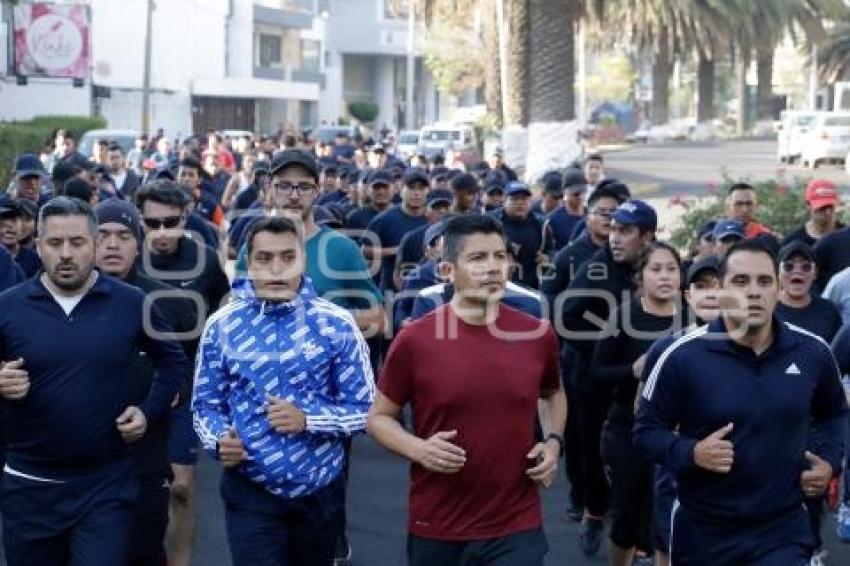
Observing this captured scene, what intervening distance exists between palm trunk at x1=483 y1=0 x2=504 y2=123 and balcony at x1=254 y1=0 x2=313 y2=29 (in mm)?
33666

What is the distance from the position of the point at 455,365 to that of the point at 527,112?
23518mm

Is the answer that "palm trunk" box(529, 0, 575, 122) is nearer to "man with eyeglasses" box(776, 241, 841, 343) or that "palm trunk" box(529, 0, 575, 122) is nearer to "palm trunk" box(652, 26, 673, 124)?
"man with eyeglasses" box(776, 241, 841, 343)

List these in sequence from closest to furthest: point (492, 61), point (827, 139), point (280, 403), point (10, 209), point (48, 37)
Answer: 1. point (280, 403)
2. point (10, 209)
3. point (492, 61)
4. point (827, 139)
5. point (48, 37)

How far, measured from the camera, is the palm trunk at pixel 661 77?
5641 centimetres

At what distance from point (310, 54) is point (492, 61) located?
147ft

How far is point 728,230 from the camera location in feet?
30.4

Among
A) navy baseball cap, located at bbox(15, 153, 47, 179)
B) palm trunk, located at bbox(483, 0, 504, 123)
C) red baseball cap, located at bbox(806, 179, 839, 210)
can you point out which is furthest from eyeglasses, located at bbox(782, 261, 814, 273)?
palm trunk, located at bbox(483, 0, 504, 123)

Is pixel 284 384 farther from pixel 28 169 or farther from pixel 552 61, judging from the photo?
pixel 552 61

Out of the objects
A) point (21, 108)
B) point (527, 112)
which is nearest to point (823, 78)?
point (21, 108)

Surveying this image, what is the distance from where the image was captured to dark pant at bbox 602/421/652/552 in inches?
288

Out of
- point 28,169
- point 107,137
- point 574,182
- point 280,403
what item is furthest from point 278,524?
point 107,137

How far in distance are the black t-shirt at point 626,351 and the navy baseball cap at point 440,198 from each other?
491 cm

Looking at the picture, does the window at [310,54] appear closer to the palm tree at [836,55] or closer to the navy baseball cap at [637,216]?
the palm tree at [836,55]

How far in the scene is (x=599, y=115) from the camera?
8688cm
